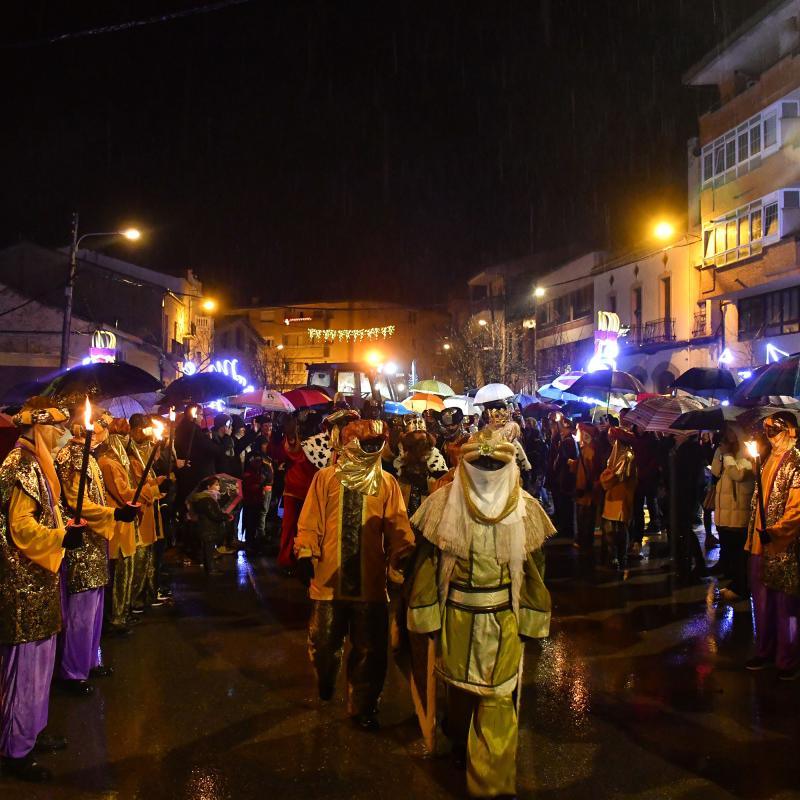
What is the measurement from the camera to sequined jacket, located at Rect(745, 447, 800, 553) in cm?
617

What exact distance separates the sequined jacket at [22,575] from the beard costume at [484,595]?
214 centimetres

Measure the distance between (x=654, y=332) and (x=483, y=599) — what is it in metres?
31.3

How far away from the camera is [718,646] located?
717cm

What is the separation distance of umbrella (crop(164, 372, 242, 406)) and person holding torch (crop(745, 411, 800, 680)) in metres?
8.22

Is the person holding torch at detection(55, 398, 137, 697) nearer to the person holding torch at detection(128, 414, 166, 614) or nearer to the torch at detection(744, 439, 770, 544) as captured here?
the person holding torch at detection(128, 414, 166, 614)

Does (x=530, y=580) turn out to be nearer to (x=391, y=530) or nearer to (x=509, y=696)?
(x=509, y=696)

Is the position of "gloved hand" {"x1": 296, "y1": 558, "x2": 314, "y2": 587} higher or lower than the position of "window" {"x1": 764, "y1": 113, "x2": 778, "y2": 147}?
lower

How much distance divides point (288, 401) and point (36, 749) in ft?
43.3

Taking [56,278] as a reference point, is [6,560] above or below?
below

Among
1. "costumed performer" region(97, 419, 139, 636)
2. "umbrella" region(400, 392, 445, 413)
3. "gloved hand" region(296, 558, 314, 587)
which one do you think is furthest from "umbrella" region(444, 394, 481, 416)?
"gloved hand" region(296, 558, 314, 587)

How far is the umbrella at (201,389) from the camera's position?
1227 centimetres

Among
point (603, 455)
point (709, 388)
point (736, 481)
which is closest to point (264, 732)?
point (736, 481)

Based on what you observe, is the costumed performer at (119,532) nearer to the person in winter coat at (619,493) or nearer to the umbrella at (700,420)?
the person in winter coat at (619,493)

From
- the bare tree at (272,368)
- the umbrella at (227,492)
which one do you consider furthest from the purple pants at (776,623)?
the bare tree at (272,368)
